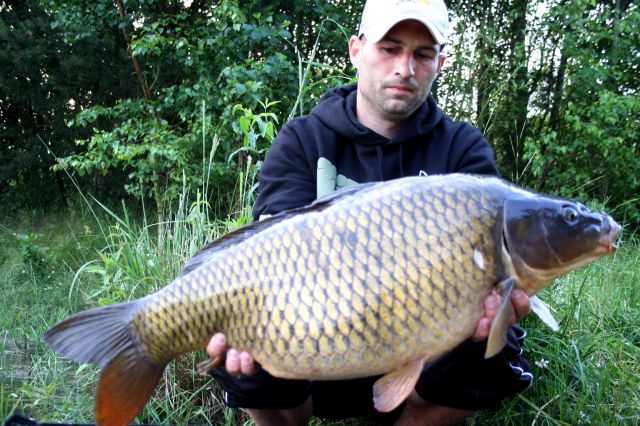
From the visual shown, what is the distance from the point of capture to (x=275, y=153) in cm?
178

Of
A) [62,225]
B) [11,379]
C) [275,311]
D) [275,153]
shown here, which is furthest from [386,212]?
[62,225]

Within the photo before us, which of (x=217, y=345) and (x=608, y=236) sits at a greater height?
(x=608, y=236)

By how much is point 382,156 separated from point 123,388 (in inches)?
37.6

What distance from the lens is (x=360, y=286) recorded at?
3.71 feet

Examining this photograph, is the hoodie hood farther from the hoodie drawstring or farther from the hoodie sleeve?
the hoodie sleeve

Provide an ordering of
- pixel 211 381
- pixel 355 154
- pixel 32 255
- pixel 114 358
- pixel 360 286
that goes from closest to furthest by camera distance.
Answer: pixel 360 286 < pixel 114 358 < pixel 355 154 < pixel 211 381 < pixel 32 255

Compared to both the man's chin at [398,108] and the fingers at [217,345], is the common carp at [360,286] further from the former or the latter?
the man's chin at [398,108]

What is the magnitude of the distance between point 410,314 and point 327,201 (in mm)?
289

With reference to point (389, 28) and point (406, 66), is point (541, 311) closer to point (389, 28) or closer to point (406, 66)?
point (406, 66)

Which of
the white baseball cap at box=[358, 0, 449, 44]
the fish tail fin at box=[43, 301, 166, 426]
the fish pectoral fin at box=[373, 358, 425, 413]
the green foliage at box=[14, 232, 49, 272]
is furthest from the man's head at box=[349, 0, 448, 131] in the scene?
the green foliage at box=[14, 232, 49, 272]

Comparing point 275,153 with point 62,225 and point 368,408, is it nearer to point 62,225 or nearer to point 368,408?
point 368,408

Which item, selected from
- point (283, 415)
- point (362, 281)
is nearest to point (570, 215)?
point (362, 281)

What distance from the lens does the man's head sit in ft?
5.48

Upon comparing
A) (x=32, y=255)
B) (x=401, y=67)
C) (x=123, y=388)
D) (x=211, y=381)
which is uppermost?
(x=401, y=67)
